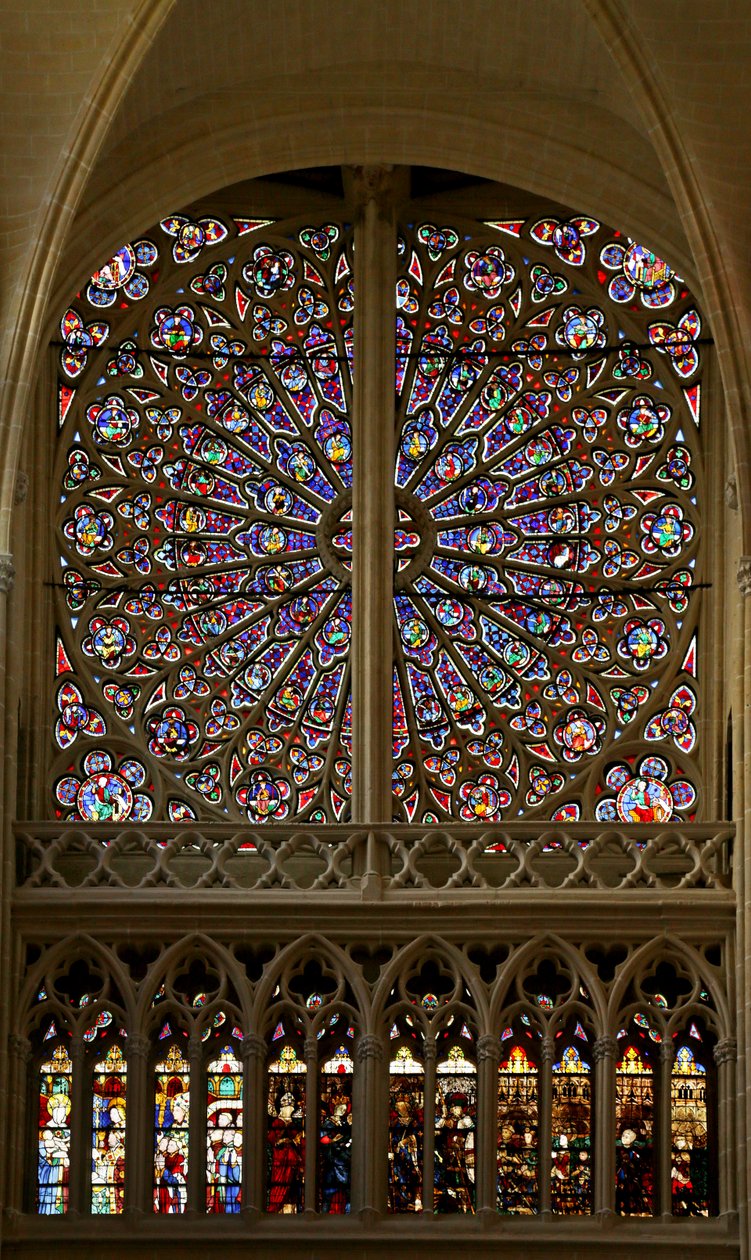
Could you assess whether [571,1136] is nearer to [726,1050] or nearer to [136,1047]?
[726,1050]

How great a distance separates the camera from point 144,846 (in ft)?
63.7

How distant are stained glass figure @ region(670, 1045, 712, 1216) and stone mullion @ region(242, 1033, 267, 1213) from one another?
2.51 m

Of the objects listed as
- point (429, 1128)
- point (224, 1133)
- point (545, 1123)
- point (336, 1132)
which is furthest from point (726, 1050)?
point (224, 1133)

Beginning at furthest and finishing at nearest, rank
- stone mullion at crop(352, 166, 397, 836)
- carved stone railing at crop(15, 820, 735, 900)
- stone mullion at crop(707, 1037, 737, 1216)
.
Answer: stone mullion at crop(352, 166, 397, 836), carved stone railing at crop(15, 820, 735, 900), stone mullion at crop(707, 1037, 737, 1216)

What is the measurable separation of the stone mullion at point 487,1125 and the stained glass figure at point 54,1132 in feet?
8.21

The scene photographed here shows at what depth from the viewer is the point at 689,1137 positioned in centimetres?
1903

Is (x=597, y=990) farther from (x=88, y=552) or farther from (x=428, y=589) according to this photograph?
(x=88, y=552)

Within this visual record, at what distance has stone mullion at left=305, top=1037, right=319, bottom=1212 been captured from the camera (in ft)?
61.8

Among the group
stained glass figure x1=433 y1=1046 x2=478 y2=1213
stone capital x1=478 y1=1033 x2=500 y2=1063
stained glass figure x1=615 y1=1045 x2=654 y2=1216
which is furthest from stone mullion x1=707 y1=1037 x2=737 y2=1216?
stained glass figure x1=433 y1=1046 x2=478 y2=1213

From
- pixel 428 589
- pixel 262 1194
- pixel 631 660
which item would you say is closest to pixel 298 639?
pixel 428 589

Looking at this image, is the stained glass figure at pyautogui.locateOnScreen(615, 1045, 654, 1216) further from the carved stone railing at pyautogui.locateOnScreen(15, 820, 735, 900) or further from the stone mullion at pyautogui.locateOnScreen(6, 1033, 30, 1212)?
the stone mullion at pyautogui.locateOnScreen(6, 1033, 30, 1212)

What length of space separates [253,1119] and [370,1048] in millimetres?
834

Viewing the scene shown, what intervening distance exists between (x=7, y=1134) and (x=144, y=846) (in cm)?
203

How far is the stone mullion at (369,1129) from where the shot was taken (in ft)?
61.7
